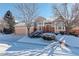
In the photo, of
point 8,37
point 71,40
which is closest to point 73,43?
point 71,40

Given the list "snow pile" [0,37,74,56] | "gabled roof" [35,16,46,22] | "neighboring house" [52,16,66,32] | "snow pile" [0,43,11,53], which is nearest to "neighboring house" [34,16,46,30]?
"gabled roof" [35,16,46,22]

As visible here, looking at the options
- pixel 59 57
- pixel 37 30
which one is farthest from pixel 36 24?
pixel 59 57

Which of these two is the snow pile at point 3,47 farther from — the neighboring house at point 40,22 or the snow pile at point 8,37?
the neighboring house at point 40,22

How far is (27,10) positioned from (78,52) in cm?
78

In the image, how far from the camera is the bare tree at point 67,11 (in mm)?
3168

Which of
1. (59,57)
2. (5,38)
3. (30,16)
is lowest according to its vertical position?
(59,57)

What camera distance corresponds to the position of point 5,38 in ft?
10.5

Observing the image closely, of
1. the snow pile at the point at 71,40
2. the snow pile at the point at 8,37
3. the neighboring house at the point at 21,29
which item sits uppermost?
the neighboring house at the point at 21,29

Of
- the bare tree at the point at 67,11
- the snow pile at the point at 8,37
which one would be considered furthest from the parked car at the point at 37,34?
the bare tree at the point at 67,11

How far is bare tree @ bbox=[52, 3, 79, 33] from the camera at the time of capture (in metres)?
3.17

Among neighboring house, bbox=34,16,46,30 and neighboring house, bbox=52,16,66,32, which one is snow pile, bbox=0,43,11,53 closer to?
neighboring house, bbox=34,16,46,30

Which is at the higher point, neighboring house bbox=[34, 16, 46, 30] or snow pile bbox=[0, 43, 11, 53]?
neighboring house bbox=[34, 16, 46, 30]

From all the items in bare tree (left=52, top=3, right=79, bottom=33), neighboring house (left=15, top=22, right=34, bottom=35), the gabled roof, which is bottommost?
neighboring house (left=15, top=22, right=34, bottom=35)

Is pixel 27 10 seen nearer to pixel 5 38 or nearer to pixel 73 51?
pixel 5 38
